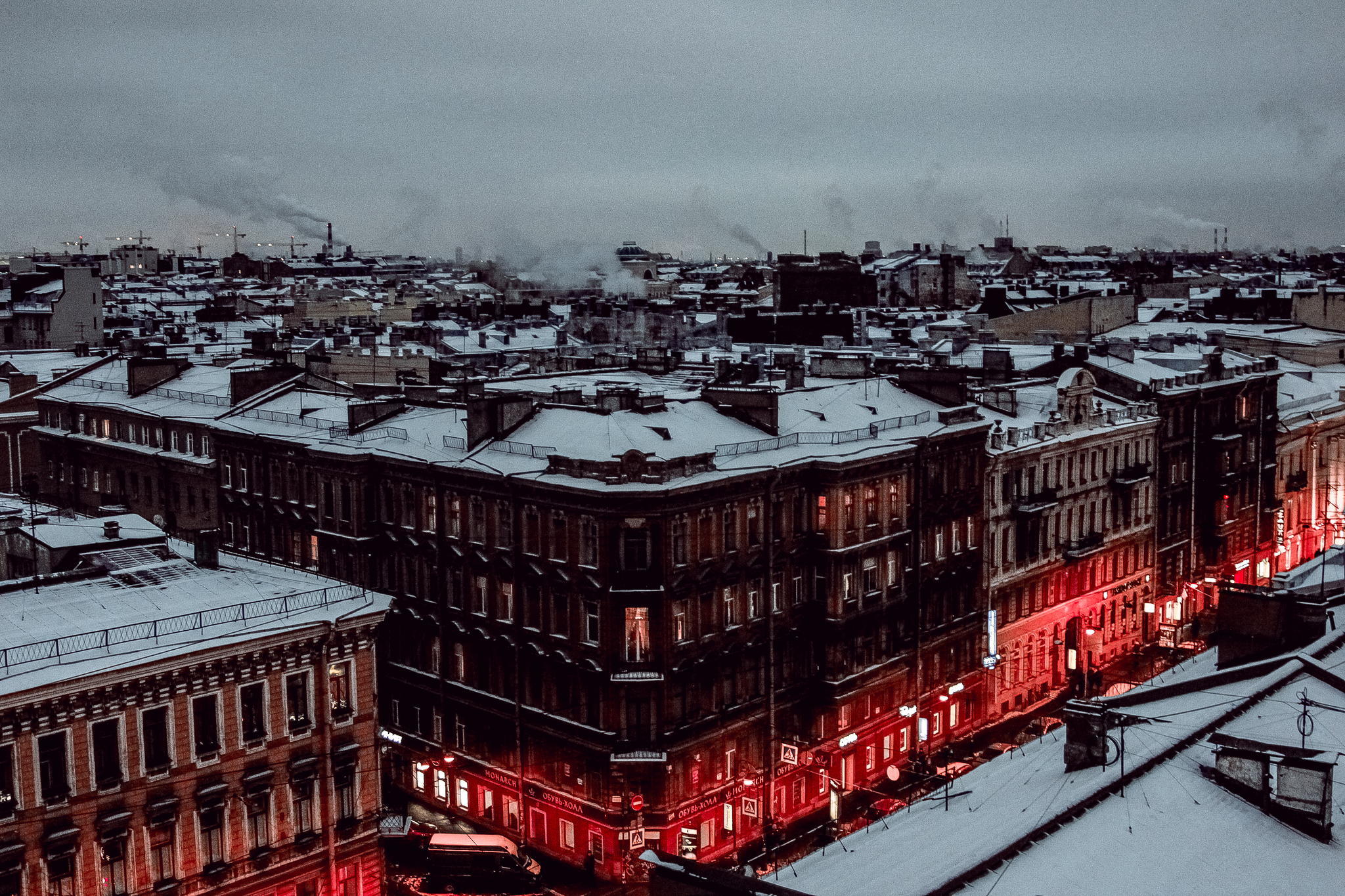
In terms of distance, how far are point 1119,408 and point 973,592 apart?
16.6 metres

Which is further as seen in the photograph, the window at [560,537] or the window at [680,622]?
the window at [560,537]

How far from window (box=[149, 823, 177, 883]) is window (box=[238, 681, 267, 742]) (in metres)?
3.03

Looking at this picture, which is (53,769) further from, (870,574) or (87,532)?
(870,574)

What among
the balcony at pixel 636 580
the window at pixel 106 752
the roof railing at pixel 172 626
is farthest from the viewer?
the balcony at pixel 636 580

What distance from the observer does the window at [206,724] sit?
38.1 meters

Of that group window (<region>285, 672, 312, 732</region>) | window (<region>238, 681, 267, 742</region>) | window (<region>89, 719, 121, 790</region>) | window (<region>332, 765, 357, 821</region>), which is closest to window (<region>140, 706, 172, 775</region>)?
window (<region>89, 719, 121, 790</region>)

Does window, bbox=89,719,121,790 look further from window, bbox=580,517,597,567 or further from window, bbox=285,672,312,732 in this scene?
window, bbox=580,517,597,567

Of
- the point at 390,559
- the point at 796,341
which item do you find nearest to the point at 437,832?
the point at 390,559

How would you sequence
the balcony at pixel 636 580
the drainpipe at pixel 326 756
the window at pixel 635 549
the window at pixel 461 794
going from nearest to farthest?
1. the drainpipe at pixel 326 756
2. the window at pixel 635 549
3. the balcony at pixel 636 580
4. the window at pixel 461 794

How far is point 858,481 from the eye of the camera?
54.9m

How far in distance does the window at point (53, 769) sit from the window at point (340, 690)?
7.61 meters

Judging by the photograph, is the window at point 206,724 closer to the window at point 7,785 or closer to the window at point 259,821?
the window at point 259,821

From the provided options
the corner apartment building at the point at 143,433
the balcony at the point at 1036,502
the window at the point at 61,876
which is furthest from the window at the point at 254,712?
the balcony at the point at 1036,502

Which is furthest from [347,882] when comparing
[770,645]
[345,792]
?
[770,645]
